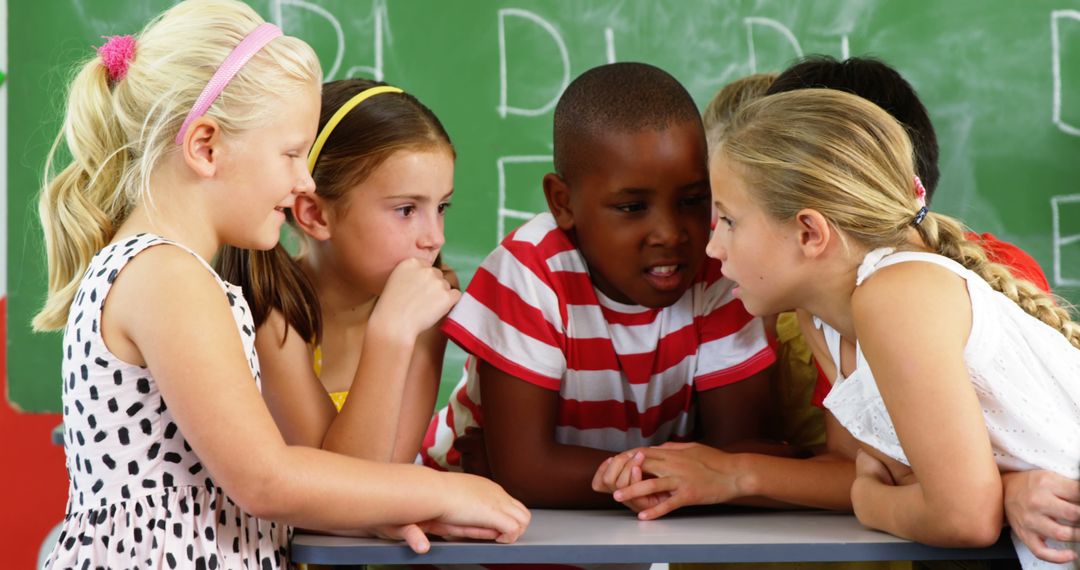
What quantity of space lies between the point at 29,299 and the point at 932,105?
2.26 metres

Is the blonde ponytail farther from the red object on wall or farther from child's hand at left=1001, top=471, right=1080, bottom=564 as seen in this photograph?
the red object on wall

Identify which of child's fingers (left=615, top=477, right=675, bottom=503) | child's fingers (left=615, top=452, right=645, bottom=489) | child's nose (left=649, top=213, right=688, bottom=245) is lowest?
child's fingers (left=615, top=477, right=675, bottom=503)

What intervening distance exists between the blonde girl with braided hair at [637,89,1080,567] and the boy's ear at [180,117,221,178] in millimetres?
591

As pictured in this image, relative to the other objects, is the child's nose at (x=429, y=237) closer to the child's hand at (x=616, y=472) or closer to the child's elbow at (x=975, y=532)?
the child's hand at (x=616, y=472)

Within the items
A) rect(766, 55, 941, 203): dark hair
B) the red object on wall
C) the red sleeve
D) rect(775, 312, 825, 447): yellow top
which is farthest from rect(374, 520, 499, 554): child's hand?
the red object on wall

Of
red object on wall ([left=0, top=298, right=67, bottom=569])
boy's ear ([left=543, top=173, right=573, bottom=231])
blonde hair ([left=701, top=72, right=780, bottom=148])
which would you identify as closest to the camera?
boy's ear ([left=543, top=173, right=573, bottom=231])

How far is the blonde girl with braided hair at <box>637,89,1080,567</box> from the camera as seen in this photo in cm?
114

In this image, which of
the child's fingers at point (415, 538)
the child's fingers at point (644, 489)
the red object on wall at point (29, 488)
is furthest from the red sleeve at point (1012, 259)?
the red object on wall at point (29, 488)

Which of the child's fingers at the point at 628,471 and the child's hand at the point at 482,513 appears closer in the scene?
the child's hand at the point at 482,513

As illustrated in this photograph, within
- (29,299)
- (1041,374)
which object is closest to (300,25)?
(29,299)

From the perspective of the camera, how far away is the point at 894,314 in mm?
1155

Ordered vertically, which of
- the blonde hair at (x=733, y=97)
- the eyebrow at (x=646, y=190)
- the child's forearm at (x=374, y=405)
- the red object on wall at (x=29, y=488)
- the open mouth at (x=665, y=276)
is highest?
the blonde hair at (x=733, y=97)

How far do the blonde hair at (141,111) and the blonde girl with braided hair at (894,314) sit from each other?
55 cm

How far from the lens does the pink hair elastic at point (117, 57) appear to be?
1.32m
